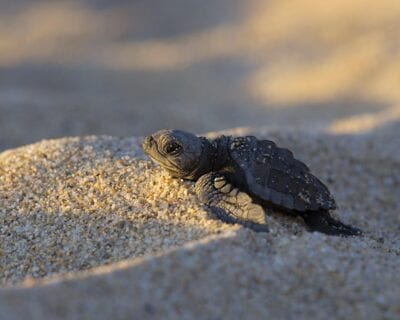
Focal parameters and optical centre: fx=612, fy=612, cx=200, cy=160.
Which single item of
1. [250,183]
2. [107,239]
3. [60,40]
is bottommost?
[60,40]

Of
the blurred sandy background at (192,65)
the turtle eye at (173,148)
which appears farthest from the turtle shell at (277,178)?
the blurred sandy background at (192,65)

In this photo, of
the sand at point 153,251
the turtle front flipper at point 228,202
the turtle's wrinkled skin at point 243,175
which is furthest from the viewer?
the turtle's wrinkled skin at point 243,175

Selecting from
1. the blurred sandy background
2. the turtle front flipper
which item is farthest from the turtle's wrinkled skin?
the blurred sandy background

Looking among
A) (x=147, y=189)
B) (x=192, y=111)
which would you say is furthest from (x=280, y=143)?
(x=192, y=111)

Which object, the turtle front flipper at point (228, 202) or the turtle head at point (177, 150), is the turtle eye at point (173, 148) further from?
the turtle front flipper at point (228, 202)

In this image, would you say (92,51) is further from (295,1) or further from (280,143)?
(280,143)

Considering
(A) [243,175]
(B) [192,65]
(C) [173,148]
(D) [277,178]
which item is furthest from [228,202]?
(B) [192,65]
